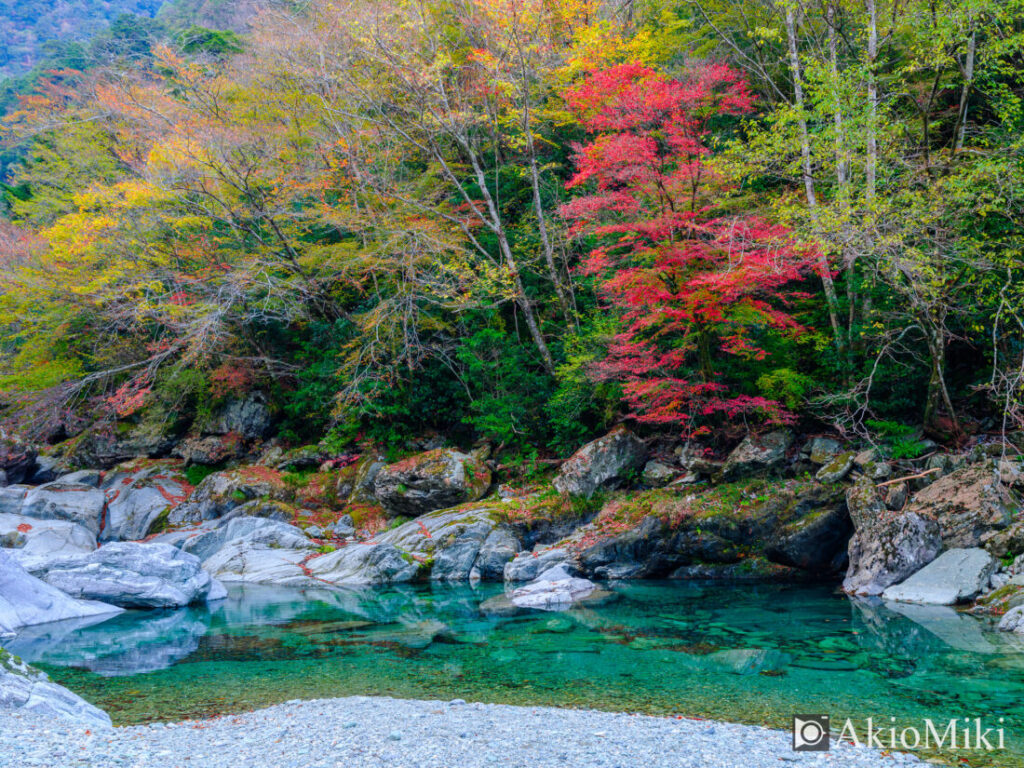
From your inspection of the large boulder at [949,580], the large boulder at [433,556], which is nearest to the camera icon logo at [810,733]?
the large boulder at [949,580]

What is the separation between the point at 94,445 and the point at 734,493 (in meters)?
21.2

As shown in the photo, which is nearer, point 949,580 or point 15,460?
point 949,580

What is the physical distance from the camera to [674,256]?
12617 mm

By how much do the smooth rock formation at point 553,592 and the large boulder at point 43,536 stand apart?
12.8 meters

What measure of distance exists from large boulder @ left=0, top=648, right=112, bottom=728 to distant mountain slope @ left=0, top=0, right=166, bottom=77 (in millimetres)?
56708

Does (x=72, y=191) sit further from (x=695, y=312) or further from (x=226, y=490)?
(x=695, y=312)

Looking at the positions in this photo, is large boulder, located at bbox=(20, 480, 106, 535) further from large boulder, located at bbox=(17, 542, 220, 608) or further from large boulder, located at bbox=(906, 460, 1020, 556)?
large boulder, located at bbox=(906, 460, 1020, 556)

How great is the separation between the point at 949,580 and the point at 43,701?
11356 millimetres

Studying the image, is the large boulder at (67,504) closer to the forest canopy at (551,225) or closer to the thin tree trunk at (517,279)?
the forest canopy at (551,225)

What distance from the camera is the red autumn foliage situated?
1244 cm

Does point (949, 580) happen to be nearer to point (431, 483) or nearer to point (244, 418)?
point (431, 483)

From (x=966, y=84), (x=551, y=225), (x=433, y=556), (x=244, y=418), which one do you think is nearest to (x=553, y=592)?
(x=433, y=556)

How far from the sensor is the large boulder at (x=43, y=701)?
5.46 m

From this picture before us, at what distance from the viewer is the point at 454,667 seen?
7570mm
